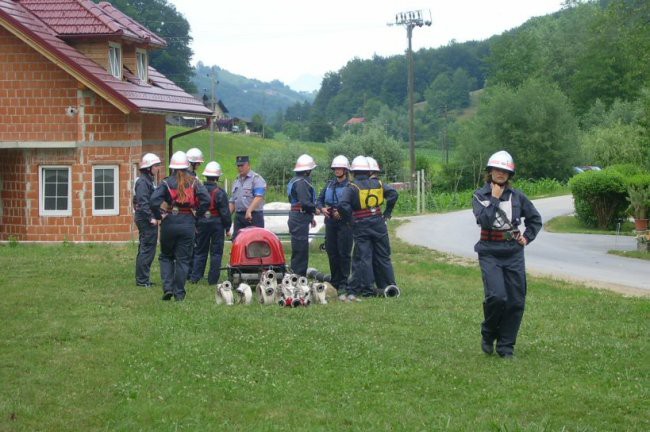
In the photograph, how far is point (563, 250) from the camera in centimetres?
2717

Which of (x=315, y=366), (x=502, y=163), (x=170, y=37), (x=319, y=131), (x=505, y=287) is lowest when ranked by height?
(x=315, y=366)

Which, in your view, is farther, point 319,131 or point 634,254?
point 319,131

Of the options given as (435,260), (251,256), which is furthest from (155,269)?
(435,260)

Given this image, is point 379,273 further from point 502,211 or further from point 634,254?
point 634,254

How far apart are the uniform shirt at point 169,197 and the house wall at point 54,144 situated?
13.4 m

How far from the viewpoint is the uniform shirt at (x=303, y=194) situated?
16.9m

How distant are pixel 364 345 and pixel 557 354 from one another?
6.51 feet

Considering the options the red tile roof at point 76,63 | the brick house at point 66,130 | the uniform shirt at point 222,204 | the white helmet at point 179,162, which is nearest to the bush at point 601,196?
the red tile roof at point 76,63

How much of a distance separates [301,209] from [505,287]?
6562 mm

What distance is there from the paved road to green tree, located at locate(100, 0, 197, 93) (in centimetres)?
5580

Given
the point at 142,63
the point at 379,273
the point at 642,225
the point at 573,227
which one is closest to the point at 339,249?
the point at 379,273

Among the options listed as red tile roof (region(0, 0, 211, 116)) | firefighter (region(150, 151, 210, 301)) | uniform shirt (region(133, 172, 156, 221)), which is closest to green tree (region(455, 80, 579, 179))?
red tile roof (region(0, 0, 211, 116))

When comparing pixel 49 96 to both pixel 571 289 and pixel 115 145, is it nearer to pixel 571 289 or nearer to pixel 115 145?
pixel 115 145

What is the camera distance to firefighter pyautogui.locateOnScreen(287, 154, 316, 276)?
17.0m
